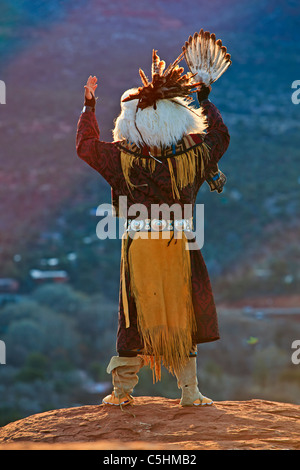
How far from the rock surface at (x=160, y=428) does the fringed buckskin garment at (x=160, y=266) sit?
31 cm

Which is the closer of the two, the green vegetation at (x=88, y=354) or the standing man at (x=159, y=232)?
the standing man at (x=159, y=232)

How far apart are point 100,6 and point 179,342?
33.6m

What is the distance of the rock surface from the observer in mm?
3078

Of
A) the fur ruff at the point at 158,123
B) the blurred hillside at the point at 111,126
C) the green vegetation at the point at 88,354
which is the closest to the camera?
the fur ruff at the point at 158,123

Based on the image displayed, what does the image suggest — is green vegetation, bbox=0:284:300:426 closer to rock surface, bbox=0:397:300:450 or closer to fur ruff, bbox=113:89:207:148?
rock surface, bbox=0:397:300:450

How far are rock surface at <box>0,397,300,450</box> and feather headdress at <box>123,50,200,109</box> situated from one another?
1.78 m

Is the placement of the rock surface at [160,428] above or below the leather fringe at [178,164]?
below

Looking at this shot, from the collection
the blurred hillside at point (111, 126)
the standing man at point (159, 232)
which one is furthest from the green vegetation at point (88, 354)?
the standing man at point (159, 232)

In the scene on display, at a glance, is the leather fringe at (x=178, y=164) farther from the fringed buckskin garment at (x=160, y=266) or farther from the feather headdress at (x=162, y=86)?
the feather headdress at (x=162, y=86)

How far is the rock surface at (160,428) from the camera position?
3078 mm

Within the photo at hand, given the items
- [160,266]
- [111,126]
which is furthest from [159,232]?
[111,126]

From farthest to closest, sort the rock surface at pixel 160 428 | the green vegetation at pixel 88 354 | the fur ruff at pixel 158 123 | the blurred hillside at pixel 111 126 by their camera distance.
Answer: the blurred hillside at pixel 111 126, the green vegetation at pixel 88 354, the fur ruff at pixel 158 123, the rock surface at pixel 160 428

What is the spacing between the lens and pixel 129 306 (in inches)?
147
